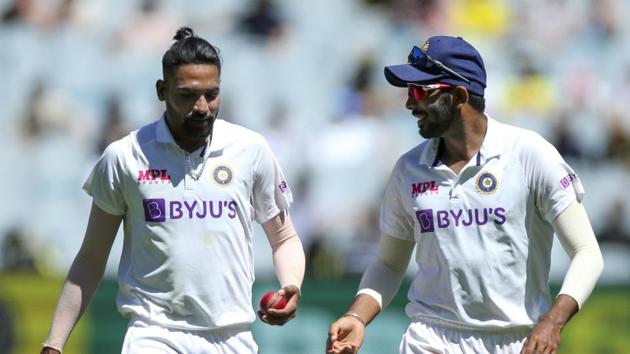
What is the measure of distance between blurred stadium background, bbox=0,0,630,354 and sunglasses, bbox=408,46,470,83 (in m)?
5.46

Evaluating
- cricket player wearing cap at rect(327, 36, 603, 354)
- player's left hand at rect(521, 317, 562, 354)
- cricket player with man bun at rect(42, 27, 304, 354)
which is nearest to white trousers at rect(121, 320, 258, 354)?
cricket player with man bun at rect(42, 27, 304, 354)

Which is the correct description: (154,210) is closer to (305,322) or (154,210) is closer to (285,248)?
(285,248)

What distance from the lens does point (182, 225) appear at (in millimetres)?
4945

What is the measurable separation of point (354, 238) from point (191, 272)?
6.06 meters

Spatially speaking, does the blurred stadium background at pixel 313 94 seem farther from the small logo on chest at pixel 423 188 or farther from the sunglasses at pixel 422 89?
the sunglasses at pixel 422 89

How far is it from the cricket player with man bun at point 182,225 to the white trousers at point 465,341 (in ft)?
1.85

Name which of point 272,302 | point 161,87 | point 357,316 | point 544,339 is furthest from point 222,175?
point 544,339

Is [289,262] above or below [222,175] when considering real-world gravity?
below

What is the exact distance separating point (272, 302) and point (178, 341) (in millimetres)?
424

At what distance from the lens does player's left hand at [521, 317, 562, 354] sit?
454 cm

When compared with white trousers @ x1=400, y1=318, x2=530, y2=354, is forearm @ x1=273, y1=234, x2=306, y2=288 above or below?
above

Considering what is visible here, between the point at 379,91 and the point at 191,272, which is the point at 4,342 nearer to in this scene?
the point at 379,91

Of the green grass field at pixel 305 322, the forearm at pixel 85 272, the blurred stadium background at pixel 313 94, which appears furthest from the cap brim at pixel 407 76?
the blurred stadium background at pixel 313 94

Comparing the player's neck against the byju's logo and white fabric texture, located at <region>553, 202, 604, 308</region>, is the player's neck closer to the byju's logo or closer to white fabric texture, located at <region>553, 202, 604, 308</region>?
white fabric texture, located at <region>553, 202, 604, 308</region>
